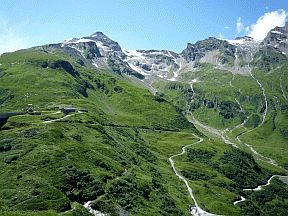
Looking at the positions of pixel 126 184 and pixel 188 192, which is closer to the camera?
pixel 126 184

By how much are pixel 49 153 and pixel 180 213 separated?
6040 centimetres

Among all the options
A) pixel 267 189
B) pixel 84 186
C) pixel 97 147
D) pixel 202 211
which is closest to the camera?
pixel 84 186

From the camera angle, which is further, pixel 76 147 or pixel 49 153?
pixel 76 147

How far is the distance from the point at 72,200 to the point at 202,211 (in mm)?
78126

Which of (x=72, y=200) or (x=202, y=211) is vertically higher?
(x=72, y=200)

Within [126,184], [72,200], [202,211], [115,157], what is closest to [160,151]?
[202,211]

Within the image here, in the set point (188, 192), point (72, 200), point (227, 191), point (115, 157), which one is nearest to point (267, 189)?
point (227, 191)

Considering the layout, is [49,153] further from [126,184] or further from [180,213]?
[180,213]

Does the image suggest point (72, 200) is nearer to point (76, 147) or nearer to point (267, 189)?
point (76, 147)

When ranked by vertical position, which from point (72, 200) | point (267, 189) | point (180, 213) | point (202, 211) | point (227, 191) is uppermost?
point (72, 200)

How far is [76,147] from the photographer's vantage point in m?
81.1

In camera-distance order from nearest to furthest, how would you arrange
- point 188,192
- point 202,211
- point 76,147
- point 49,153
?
point 49,153 → point 76,147 → point 202,211 → point 188,192

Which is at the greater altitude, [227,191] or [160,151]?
[160,151]

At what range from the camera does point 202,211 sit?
104 meters
